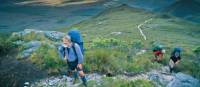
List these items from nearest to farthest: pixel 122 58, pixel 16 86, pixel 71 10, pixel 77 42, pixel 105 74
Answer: pixel 77 42, pixel 16 86, pixel 105 74, pixel 122 58, pixel 71 10

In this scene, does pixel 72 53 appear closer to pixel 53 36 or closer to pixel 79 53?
pixel 79 53

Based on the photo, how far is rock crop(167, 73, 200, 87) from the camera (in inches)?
381

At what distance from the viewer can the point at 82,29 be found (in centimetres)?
1709


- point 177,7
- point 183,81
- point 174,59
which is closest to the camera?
point 183,81

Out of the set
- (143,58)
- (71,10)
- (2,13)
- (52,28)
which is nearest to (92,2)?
(71,10)

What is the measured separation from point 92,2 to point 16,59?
813cm

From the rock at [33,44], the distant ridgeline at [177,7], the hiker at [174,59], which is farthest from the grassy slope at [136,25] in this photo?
the rock at [33,44]

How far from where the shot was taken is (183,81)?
9.91 m

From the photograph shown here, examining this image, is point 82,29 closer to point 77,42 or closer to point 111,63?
point 111,63

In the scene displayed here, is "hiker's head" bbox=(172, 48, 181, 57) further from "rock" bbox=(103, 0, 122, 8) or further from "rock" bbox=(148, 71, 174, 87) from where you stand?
"rock" bbox=(103, 0, 122, 8)

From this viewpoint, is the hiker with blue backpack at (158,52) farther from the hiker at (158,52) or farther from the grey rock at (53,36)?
the grey rock at (53,36)

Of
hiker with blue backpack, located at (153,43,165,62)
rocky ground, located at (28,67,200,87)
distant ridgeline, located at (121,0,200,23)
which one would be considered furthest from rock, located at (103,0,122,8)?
rocky ground, located at (28,67,200,87)

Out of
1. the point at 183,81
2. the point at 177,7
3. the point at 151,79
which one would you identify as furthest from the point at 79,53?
the point at 177,7

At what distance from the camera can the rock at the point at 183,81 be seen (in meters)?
9.67
